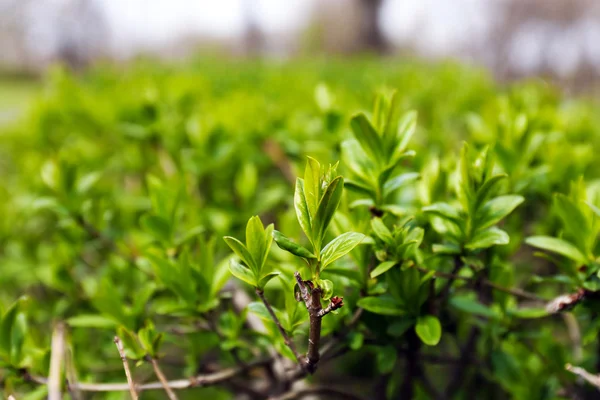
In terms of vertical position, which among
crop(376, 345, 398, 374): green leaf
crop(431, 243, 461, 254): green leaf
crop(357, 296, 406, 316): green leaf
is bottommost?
crop(376, 345, 398, 374): green leaf

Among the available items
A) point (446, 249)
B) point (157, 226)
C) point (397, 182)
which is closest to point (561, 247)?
point (446, 249)

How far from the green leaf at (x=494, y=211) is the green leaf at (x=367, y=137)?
0.26 meters

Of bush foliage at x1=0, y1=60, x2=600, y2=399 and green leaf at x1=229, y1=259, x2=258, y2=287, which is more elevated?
green leaf at x1=229, y1=259, x2=258, y2=287

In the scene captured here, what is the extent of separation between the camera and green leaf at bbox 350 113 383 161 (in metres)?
1.04

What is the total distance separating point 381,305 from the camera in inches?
39.2

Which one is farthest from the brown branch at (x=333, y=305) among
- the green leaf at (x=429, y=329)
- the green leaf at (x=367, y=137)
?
the green leaf at (x=367, y=137)

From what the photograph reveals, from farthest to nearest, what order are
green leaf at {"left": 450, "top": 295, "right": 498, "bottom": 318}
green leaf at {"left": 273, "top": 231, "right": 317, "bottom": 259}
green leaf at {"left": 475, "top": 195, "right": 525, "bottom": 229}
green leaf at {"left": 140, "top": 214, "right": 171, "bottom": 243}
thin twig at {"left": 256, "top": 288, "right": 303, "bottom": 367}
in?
green leaf at {"left": 140, "top": 214, "right": 171, "bottom": 243}
green leaf at {"left": 450, "top": 295, "right": 498, "bottom": 318}
green leaf at {"left": 475, "top": 195, "right": 525, "bottom": 229}
thin twig at {"left": 256, "top": 288, "right": 303, "bottom": 367}
green leaf at {"left": 273, "top": 231, "right": 317, "bottom": 259}

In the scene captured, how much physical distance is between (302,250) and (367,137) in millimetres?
380

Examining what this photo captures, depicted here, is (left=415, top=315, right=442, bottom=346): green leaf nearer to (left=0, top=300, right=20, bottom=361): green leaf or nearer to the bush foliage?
the bush foliage

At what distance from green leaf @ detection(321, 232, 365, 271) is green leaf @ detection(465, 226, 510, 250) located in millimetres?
316

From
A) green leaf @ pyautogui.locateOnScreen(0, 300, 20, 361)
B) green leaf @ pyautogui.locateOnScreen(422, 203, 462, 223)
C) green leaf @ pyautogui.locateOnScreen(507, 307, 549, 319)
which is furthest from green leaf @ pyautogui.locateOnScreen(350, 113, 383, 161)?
green leaf @ pyautogui.locateOnScreen(0, 300, 20, 361)

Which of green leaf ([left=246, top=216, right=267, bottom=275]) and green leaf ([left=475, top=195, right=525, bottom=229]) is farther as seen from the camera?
green leaf ([left=475, top=195, right=525, bottom=229])

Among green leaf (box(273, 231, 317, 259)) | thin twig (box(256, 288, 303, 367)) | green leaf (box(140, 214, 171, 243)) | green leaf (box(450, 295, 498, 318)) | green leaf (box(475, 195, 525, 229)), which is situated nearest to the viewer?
green leaf (box(273, 231, 317, 259))

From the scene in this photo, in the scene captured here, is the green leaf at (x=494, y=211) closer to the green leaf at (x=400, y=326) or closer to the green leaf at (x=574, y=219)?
the green leaf at (x=574, y=219)
